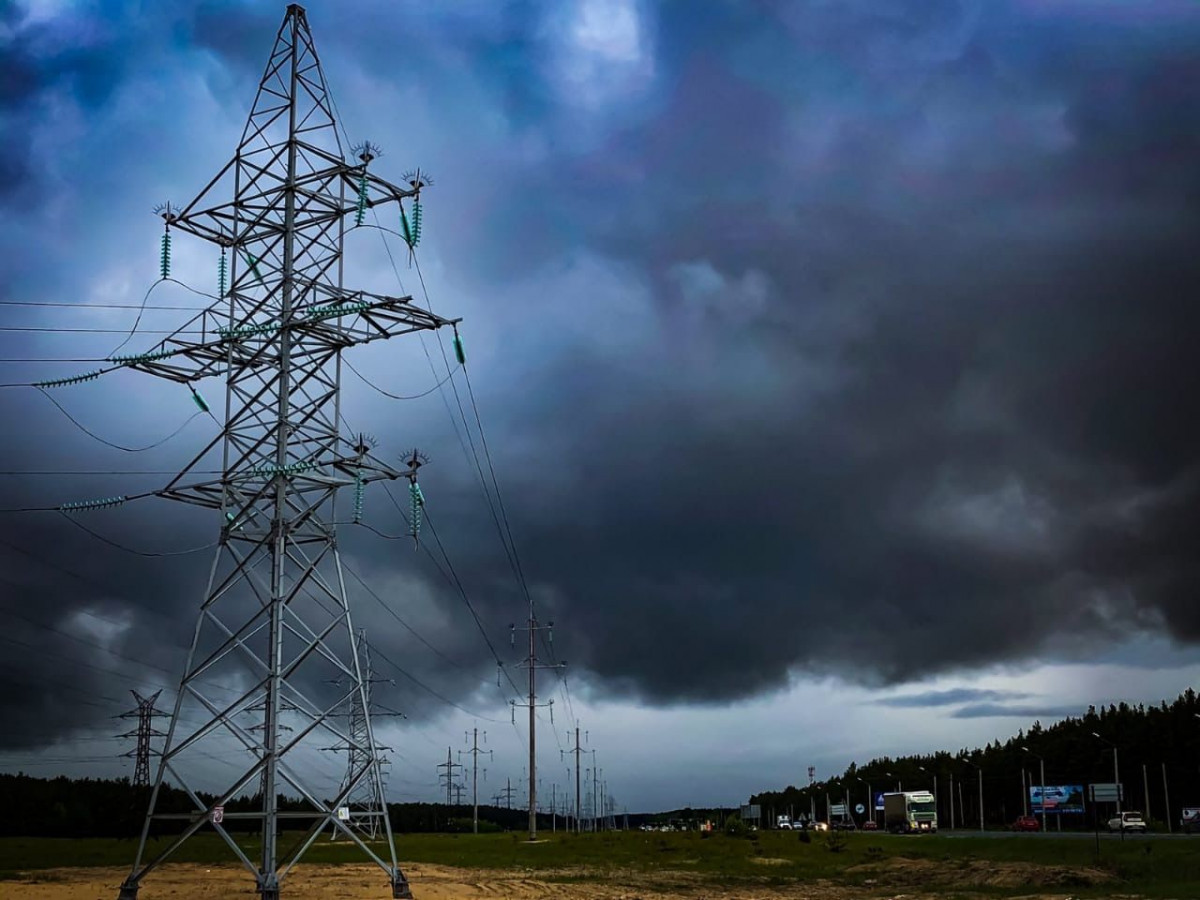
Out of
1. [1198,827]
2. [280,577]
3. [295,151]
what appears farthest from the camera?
[1198,827]

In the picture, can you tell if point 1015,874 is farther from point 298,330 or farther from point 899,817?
point 899,817

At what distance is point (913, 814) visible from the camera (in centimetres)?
12912

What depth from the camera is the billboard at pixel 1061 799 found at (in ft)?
502

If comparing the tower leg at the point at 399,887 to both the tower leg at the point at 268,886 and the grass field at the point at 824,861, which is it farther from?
the grass field at the point at 824,861

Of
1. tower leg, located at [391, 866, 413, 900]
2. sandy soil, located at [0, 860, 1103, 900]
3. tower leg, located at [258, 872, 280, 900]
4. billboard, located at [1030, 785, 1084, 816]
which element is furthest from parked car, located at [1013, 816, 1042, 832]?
tower leg, located at [258, 872, 280, 900]

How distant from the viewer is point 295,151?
135 feet

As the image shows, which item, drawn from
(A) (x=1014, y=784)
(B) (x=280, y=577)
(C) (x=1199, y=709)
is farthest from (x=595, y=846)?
(A) (x=1014, y=784)

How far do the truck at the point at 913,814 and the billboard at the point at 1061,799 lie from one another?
96.7 ft

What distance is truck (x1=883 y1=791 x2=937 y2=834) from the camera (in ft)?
424

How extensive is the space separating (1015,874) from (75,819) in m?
119

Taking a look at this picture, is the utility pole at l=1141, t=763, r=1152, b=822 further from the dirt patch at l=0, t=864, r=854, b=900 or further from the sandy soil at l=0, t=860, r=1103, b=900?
the dirt patch at l=0, t=864, r=854, b=900

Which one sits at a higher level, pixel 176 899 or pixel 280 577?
pixel 280 577

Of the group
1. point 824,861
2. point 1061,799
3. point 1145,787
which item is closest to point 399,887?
point 824,861

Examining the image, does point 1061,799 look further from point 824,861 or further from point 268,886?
point 268,886
